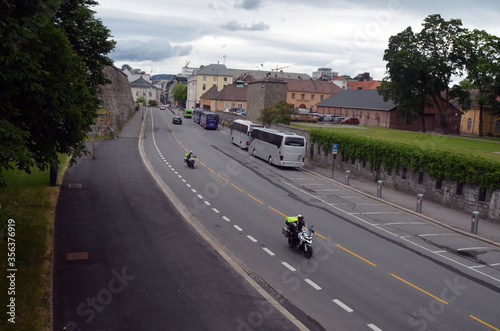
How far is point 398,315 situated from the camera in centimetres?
1110

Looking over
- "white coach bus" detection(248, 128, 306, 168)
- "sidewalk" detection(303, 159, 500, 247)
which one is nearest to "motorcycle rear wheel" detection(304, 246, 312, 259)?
"sidewalk" detection(303, 159, 500, 247)

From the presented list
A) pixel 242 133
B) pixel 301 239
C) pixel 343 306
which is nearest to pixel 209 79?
pixel 242 133

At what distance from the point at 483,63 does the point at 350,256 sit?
37.4m

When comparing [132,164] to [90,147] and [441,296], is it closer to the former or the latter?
[90,147]

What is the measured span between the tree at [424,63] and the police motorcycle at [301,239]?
4140 cm

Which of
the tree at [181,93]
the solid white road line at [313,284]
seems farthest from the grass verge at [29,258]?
the tree at [181,93]

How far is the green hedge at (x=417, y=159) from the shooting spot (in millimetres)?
22766

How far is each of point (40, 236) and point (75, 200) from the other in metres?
6.43

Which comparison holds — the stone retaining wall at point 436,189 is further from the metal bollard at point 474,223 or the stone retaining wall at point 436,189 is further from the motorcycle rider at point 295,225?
the motorcycle rider at point 295,225

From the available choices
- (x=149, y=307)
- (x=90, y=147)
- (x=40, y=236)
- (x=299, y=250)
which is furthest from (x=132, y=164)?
(x=149, y=307)

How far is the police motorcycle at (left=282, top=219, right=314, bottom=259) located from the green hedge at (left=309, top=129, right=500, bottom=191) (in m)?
12.9

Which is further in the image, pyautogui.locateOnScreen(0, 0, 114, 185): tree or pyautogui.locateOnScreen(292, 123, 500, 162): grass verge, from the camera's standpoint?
pyautogui.locateOnScreen(292, 123, 500, 162): grass verge

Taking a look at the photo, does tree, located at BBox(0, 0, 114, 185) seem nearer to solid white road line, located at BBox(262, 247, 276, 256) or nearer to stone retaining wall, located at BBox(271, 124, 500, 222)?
solid white road line, located at BBox(262, 247, 276, 256)

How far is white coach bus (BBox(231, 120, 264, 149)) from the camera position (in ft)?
152
